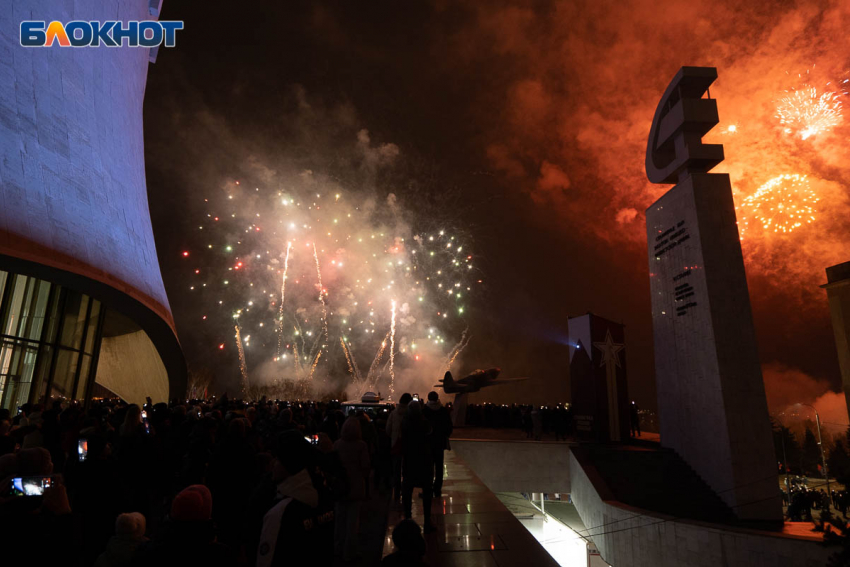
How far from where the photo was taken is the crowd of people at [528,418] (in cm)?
1947

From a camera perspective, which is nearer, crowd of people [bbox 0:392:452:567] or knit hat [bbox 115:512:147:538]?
crowd of people [bbox 0:392:452:567]

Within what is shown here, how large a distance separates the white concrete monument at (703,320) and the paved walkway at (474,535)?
6668 mm

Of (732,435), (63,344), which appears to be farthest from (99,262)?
(732,435)

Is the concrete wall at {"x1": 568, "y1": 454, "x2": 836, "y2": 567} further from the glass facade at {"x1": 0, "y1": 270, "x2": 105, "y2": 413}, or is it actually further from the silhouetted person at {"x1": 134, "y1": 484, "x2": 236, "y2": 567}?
the glass facade at {"x1": 0, "y1": 270, "x2": 105, "y2": 413}

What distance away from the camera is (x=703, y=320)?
38.7 ft

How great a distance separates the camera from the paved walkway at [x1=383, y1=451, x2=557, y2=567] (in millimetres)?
4910

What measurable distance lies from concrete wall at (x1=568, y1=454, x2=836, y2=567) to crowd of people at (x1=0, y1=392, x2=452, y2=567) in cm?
565

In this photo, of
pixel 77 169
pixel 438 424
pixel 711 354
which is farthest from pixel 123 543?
pixel 77 169

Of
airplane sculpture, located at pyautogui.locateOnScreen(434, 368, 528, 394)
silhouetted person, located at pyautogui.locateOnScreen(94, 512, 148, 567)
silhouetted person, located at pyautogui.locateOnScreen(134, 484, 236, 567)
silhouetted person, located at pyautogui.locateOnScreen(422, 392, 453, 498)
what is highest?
airplane sculpture, located at pyautogui.locateOnScreen(434, 368, 528, 394)

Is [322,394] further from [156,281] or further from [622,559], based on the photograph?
[622,559]

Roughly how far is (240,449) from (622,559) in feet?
34.6

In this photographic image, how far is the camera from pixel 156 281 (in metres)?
15.1

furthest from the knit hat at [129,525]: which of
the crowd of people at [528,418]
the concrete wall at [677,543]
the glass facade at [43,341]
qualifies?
the crowd of people at [528,418]

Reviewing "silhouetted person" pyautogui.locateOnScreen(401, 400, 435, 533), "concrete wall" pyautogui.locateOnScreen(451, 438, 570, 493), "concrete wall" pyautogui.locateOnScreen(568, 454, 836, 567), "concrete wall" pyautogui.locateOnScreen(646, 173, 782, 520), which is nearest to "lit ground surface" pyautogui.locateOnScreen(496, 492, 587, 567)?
"concrete wall" pyautogui.locateOnScreen(451, 438, 570, 493)
